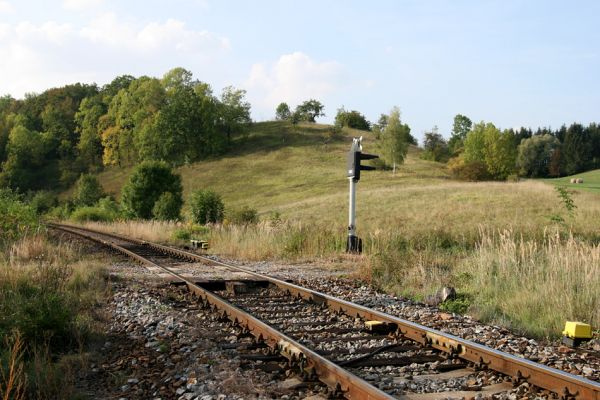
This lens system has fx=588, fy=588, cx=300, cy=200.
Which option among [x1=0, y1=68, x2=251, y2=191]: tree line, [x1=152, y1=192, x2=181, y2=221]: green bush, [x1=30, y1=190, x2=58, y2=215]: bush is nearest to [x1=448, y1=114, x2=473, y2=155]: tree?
[x1=0, y1=68, x2=251, y2=191]: tree line

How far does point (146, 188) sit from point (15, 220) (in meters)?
25.6

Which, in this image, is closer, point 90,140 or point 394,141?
point 394,141

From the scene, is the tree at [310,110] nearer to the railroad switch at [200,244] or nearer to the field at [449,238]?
the field at [449,238]

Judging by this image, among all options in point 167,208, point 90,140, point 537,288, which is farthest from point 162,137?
point 537,288

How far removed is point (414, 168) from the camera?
85500 mm

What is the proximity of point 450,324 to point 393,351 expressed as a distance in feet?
5.22

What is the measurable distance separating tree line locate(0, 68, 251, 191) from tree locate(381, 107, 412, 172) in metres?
31.4

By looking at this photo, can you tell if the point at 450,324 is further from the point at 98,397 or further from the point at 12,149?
the point at 12,149

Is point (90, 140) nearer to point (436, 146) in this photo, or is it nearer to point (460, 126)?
point (436, 146)

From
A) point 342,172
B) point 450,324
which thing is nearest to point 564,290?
point 450,324

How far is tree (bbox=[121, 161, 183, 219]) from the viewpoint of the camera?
41.3 metres

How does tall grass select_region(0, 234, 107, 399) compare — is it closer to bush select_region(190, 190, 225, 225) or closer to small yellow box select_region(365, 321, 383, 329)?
small yellow box select_region(365, 321, 383, 329)

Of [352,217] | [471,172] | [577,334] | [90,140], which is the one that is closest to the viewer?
[577,334]

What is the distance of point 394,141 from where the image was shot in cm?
7938
